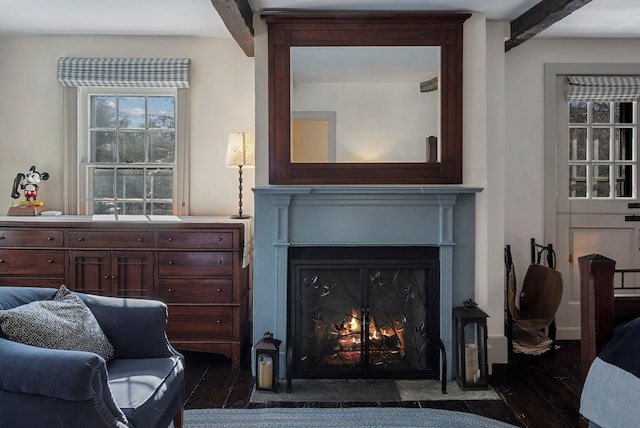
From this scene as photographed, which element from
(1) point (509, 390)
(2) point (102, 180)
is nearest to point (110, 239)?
(2) point (102, 180)

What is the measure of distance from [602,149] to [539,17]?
4.91ft

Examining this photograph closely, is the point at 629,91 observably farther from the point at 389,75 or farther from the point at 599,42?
the point at 389,75

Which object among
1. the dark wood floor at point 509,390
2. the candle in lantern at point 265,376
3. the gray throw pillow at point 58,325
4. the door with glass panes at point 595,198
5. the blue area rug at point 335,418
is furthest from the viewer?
the door with glass panes at point 595,198

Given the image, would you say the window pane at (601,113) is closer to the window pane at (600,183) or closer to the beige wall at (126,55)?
the window pane at (600,183)

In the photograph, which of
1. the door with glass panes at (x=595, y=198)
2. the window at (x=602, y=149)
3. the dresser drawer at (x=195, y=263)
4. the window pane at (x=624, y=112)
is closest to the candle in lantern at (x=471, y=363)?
the door with glass panes at (x=595, y=198)

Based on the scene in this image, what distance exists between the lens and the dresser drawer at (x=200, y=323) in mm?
3521

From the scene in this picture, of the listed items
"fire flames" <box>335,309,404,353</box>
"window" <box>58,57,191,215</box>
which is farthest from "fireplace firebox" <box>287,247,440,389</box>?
"window" <box>58,57,191,215</box>

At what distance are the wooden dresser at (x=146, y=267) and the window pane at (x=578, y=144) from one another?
2788 millimetres

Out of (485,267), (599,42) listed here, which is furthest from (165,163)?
(599,42)

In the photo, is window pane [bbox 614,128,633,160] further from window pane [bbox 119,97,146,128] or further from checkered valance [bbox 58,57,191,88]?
window pane [bbox 119,97,146,128]

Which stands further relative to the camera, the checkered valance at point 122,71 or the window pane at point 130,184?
the window pane at point 130,184

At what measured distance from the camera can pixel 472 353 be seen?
10.6 ft

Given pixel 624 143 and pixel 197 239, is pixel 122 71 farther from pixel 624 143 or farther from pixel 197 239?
pixel 624 143

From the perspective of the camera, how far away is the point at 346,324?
3.39 m
